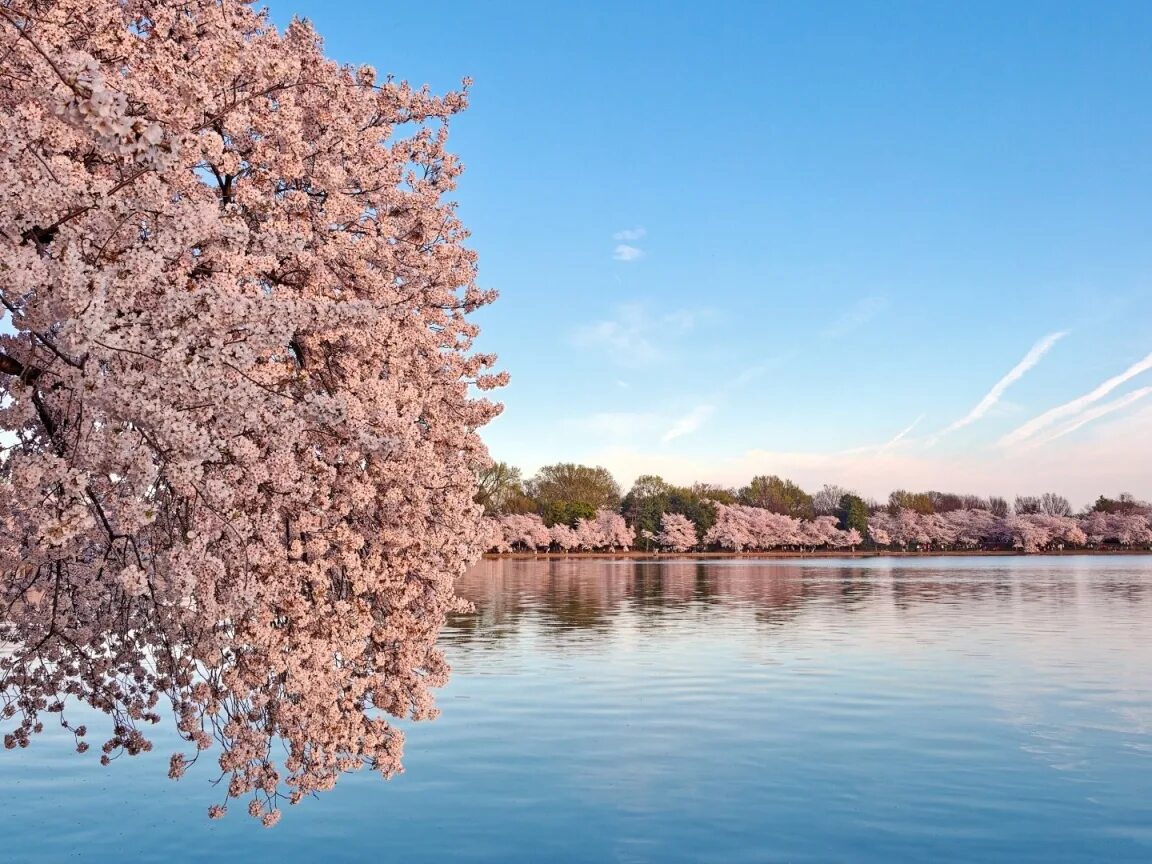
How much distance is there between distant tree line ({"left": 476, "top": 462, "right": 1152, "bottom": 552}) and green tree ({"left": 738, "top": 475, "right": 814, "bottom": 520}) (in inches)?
15.3

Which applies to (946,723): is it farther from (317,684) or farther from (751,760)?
(317,684)

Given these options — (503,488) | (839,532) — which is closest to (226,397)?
(503,488)

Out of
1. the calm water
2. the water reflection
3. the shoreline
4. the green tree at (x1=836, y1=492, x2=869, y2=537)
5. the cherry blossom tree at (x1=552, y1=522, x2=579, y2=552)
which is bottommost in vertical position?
the calm water

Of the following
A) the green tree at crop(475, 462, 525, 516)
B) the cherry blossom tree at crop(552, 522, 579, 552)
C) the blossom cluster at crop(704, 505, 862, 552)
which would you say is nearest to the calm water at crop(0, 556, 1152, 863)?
the green tree at crop(475, 462, 525, 516)

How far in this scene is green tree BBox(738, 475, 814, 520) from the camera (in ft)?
564

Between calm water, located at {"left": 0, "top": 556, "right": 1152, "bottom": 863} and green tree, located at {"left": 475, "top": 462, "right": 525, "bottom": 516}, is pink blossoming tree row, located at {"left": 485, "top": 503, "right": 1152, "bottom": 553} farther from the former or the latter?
calm water, located at {"left": 0, "top": 556, "right": 1152, "bottom": 863}

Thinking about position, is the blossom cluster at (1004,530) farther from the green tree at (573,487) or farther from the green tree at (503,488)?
the green tree at (503,488)

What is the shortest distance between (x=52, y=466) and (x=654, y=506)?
146 metres

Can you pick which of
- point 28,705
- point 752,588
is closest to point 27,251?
point 28,705

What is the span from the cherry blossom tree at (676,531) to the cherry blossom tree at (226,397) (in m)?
136

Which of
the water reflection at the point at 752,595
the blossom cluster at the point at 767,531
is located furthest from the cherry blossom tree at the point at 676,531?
the water reflection at the point at 752,595

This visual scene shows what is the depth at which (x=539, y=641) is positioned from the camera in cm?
3262

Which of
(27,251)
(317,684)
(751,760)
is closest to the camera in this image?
(27,251)

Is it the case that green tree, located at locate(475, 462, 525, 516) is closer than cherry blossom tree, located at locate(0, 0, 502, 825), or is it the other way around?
cherry blossom tree, located at locate(0, 0, 502, 825)
